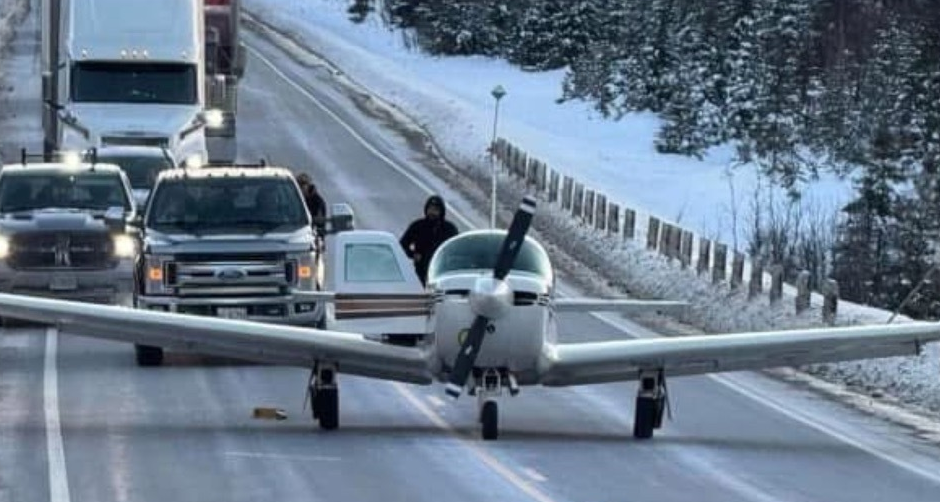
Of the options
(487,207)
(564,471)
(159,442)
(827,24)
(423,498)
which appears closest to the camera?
(423,498)

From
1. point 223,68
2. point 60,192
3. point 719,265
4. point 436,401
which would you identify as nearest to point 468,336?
point 436,401

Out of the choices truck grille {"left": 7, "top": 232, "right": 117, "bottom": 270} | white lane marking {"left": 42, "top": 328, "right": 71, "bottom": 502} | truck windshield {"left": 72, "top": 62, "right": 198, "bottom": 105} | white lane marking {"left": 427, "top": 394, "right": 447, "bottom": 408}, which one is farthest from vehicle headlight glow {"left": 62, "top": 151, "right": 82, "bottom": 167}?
white lane marking {"left": 427, "top": 394, "right": 447, "bottom": 408}

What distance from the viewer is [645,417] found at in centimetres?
1992

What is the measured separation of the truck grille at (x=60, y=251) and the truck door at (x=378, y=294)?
8479 mm

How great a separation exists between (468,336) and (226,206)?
26.6 ft

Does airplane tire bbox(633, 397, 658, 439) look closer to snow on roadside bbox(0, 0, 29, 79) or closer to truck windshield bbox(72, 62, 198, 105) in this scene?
truck windshield bbox(72, 62, 198, 105)

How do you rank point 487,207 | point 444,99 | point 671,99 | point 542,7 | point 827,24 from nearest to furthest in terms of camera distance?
point 487,207, point 444,99, point 671,99, point 827,24, point 542,7

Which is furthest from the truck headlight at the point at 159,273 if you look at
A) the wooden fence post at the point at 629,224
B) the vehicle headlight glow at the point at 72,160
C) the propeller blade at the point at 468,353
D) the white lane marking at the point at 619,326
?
the wooden fence post at the point at 629,224

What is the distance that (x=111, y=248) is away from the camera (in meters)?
28.4

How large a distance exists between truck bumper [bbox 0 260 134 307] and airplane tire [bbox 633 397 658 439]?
958cm

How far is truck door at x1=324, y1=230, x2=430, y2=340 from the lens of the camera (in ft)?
65.0

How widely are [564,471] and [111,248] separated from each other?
11.7 meters

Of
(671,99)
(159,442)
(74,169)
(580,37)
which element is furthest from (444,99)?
(159,442)

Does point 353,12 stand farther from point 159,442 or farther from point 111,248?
point 159,442
